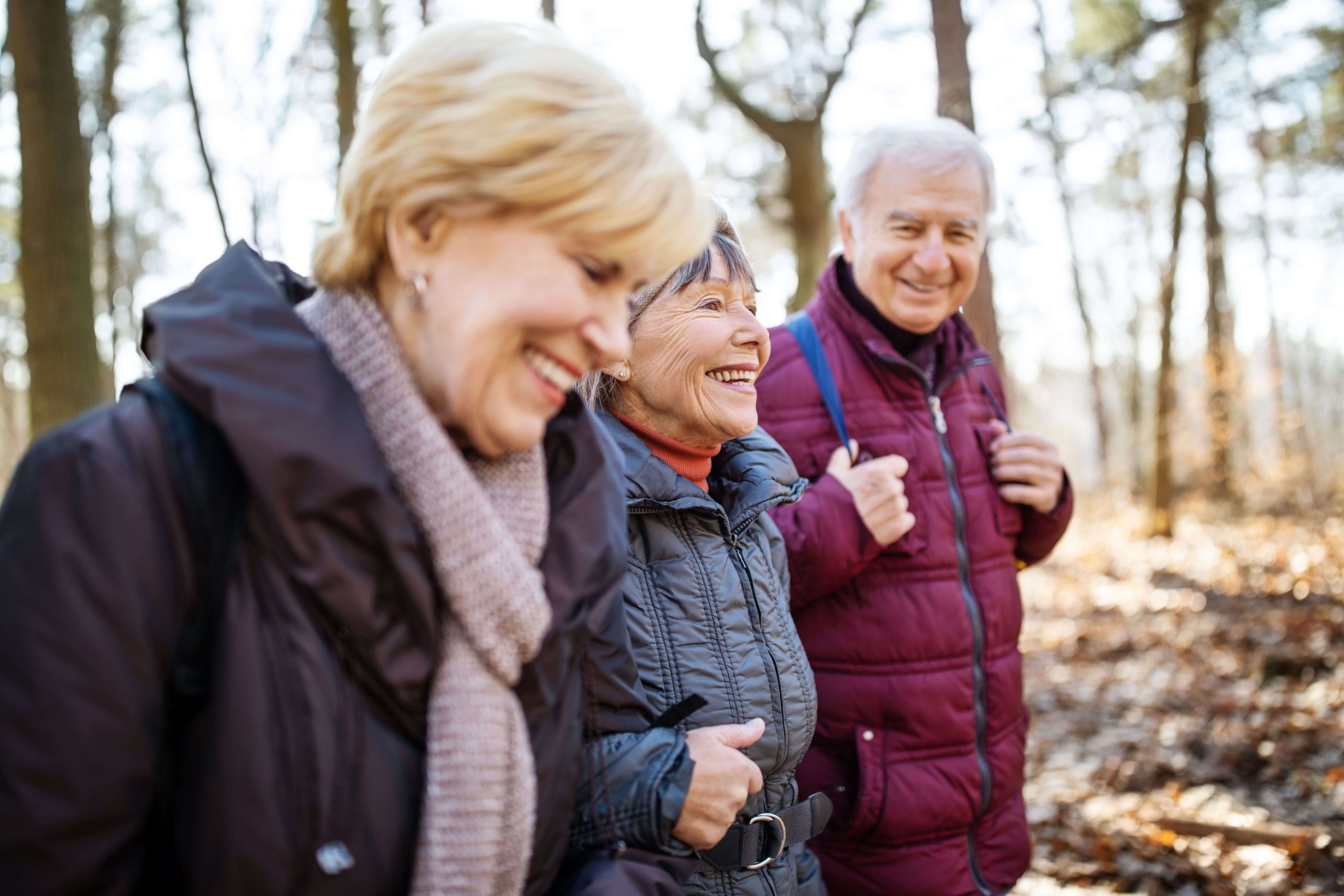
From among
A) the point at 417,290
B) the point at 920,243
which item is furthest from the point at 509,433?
the point at 920,243

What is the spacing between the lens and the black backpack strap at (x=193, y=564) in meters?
1.07

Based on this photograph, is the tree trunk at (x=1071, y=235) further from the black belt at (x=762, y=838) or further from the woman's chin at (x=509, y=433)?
the woman's chin at (x=509, y=433)

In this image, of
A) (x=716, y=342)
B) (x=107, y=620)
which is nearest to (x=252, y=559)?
(x=107, y=620)

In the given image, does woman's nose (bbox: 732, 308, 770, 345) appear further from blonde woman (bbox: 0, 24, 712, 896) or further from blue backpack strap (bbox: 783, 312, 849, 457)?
blonde woman (bbox: 0, 24, 712, 896)

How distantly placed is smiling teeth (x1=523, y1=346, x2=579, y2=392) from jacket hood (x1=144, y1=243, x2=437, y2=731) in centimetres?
23

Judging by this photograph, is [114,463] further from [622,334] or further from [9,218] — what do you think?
[9,218]

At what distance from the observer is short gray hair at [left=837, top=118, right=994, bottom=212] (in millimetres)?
2523

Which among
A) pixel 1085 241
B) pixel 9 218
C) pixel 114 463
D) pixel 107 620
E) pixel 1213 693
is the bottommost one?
pixel 1213 693

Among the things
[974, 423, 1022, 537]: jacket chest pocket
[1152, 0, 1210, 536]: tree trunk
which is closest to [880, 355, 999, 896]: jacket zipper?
[974, 423, 1022, 537]: jacket chest pocket

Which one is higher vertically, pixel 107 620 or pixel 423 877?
pixel 107 620

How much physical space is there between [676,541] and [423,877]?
81 cm

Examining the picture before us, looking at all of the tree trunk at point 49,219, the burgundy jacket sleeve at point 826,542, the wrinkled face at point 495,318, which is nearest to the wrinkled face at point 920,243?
the burgundy jacket sleeve at point 826,542

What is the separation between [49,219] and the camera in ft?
15.4

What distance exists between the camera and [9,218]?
13141 millimetres
